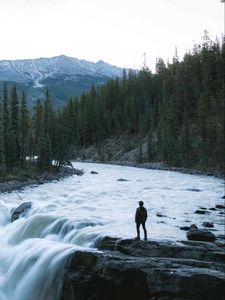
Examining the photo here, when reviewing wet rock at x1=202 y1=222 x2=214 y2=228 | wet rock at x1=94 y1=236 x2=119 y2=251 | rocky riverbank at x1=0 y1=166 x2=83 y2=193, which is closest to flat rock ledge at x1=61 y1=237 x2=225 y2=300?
wet rock at x1=94 y1=236 x2=119 y2=251

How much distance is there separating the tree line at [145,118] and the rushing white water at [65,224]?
20182 millimetres

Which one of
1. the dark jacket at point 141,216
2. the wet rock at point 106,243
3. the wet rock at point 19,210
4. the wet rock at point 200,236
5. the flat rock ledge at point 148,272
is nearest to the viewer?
the flat rock ledge at point 148,272

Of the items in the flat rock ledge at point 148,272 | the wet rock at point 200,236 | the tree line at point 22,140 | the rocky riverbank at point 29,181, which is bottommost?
the flat rock ledge at point 148,272

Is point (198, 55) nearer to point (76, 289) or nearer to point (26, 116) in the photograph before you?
point (26, 116)

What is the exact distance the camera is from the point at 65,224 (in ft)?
83.6

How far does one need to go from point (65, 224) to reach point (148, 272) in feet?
32.6

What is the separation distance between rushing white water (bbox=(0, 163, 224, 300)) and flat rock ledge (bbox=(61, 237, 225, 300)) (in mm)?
1508

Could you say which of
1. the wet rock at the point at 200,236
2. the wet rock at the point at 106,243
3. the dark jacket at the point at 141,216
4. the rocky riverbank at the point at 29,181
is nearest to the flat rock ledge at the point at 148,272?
the wet rock at the point at 106,243

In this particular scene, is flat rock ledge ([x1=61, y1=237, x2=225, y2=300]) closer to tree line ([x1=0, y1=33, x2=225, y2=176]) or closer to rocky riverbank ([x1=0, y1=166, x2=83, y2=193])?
rocky riverbank ([x1=0, y1=166, x2=83, y2=193])

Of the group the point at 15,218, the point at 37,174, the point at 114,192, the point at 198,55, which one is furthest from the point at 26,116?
the point at 198,55

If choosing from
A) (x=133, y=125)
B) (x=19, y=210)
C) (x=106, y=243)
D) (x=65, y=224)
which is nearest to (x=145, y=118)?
(x=133, y=125)

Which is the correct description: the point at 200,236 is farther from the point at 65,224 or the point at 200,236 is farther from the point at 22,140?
the point at 22,140

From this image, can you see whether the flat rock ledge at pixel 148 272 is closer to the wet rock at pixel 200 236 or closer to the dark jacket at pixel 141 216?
the dark jacket at pixel 141 216

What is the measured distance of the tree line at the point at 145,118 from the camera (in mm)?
68312
